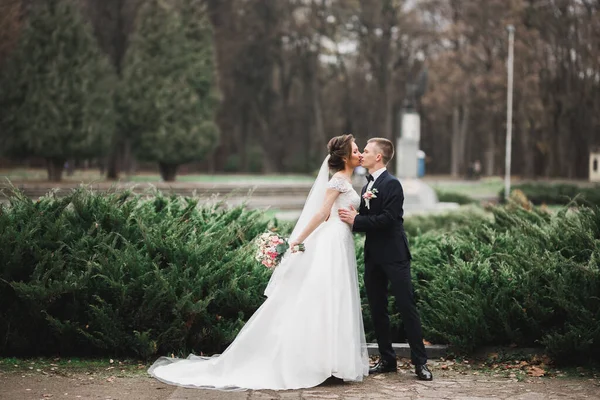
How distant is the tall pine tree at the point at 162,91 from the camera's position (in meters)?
42.4

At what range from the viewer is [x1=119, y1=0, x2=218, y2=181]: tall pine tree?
4244cm

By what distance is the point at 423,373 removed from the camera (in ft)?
23.3

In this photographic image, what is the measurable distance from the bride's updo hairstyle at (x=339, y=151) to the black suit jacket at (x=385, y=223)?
1.15 feet

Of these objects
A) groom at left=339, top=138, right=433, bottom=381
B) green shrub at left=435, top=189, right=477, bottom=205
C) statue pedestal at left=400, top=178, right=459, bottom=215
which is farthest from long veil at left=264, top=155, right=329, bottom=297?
green shrub at left=435, top=189, right=477, bottom=205

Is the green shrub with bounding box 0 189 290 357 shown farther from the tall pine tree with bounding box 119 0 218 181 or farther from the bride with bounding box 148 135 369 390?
the tall pine tree with bounding box 119 0 218 181

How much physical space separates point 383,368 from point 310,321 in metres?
0.93

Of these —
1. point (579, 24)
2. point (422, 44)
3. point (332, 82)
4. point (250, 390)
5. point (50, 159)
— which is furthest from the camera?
point (332, 82)

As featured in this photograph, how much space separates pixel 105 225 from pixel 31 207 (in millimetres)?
785

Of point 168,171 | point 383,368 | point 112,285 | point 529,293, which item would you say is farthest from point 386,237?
point 168,171

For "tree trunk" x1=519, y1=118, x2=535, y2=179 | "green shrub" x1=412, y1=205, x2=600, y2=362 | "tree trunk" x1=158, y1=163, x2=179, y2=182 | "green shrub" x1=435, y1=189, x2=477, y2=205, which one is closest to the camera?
"green shrub" x1=412, y1=205, x2=600, y2=362

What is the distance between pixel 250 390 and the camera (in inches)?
263

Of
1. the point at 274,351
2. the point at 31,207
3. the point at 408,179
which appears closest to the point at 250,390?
the point at 274,351

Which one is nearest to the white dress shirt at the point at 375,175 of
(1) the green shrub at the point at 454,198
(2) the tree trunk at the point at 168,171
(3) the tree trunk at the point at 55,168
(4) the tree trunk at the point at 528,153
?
(1) the green shrub at the point at 454,198

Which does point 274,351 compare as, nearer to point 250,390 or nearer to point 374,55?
point 250,390
